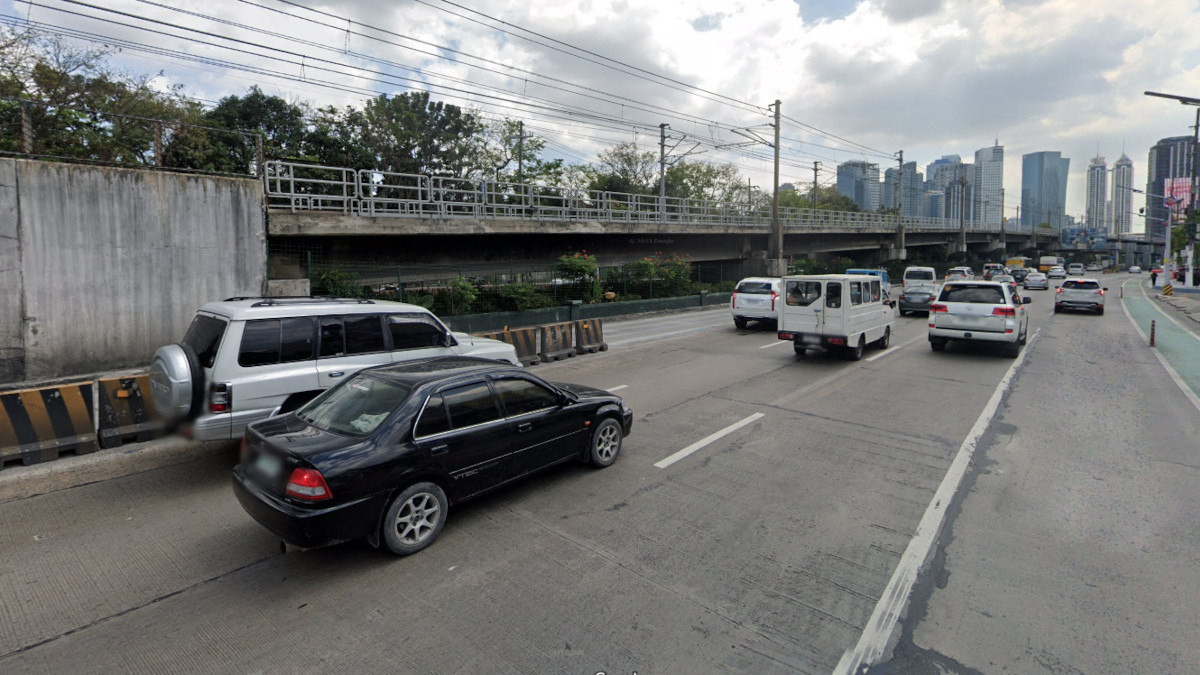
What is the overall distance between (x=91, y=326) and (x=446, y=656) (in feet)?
41.1

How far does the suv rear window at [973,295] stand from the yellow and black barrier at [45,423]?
52.0 feet

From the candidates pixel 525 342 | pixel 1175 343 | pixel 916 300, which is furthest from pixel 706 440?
pixel 916 300

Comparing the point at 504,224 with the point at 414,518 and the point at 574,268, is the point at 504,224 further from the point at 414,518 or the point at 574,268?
the point at 414,518

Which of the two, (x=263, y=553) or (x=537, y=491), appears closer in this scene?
(x=263, y=553)

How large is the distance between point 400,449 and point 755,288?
1634 centimetres

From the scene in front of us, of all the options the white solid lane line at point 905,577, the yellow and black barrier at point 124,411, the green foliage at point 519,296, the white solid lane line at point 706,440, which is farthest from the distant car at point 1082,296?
the yellow and black barrier at point 124,411

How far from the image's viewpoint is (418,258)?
19609 mm

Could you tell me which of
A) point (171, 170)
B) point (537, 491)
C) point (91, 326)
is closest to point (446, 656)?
point (537, 491)

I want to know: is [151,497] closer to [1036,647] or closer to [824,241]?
[1036,647]

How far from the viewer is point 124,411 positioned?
23.8 feet

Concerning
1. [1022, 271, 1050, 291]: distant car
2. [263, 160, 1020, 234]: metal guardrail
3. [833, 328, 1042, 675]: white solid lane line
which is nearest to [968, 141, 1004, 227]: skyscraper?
[263, 160, 1020, 234]: metal guardrail

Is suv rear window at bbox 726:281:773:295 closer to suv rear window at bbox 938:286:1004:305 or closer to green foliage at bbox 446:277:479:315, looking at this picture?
suv rear window at bbox 938:286:1004:305

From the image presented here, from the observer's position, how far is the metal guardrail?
17.3 m

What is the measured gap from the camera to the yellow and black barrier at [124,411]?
280 inches
